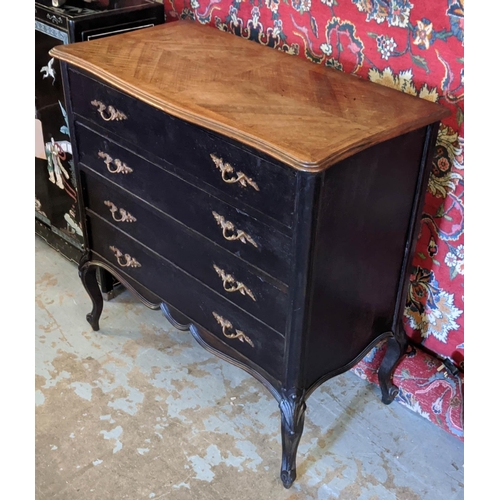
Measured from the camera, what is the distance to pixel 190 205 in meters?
1.63

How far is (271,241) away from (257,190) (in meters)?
0.13

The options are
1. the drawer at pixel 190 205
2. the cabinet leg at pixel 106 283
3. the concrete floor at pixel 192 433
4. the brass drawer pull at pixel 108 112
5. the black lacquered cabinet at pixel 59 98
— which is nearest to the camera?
the drawer at pixel 190 205

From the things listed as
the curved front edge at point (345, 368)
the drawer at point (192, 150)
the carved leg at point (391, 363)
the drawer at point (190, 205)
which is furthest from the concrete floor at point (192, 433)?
the drawer at point (192, 150)

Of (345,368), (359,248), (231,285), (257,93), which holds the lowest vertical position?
(345,368)

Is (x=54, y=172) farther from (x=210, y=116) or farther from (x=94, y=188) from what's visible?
(x=210, y=116)

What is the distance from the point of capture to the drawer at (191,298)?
1640 mm

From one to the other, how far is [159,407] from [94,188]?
29.0 inches

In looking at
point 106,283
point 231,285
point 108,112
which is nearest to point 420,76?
point 231,285

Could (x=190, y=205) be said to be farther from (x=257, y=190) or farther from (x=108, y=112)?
(x=108, y=112)

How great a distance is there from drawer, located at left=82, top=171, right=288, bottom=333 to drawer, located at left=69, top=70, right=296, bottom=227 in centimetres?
18

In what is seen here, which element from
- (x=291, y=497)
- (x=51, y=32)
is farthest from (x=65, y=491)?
(x=51, y=32)

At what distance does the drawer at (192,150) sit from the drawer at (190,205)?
1.7 inches

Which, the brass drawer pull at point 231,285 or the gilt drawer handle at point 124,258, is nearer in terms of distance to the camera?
the brass drawer pull at point 231,285

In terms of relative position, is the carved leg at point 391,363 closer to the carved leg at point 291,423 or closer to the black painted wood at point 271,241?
the black painted wood at point 271,241
